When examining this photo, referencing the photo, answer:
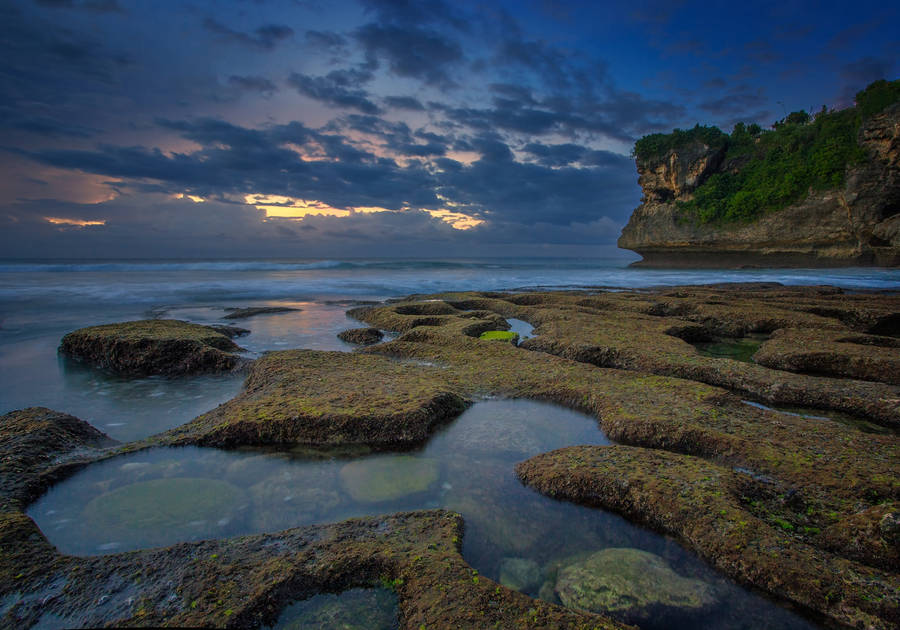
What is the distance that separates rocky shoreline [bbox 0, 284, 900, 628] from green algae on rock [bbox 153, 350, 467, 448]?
0.02 meters

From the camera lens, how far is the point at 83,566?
2.01 m

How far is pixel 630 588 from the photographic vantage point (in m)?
2.07

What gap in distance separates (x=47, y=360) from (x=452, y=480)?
25.5 ft

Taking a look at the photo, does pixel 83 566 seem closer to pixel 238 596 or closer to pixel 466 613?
pixel 238 596

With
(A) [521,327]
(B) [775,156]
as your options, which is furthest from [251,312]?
(B) [775,156]

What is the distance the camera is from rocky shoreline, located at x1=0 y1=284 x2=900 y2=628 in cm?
183

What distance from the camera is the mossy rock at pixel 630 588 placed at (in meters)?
1.98

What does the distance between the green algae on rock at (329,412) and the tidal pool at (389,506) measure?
179mm

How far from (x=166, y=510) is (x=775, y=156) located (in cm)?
5125

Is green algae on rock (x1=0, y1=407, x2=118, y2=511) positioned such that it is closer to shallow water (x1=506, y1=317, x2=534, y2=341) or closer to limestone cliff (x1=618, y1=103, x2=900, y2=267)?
shallow water (x1=506, y1=317, x2=534, y2=341)

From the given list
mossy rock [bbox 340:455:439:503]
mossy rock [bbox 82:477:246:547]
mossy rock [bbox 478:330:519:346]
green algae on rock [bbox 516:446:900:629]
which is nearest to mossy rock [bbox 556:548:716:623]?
green algae on rock [bbox 516:446:900:629]

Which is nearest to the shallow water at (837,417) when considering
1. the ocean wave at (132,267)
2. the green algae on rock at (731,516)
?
the green algae on rock at (731,516)

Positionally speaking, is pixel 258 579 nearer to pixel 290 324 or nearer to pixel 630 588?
pixel 630 588

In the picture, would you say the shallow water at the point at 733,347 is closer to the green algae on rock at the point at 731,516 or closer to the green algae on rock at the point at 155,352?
the green algae on rock at the point at 731,516
